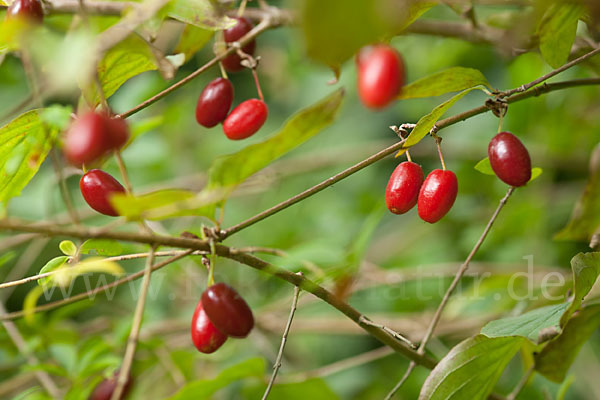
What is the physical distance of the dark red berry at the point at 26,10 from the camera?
67 cm

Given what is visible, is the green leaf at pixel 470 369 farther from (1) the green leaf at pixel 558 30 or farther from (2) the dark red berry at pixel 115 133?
(2) the dark red berry at pixel 115 133

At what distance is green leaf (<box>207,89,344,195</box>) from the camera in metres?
0.48

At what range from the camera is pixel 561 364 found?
0.88 meters

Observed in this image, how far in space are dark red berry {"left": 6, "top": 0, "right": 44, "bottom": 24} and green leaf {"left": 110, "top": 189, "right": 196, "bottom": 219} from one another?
0.98 ft

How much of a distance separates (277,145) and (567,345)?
1.95 ft

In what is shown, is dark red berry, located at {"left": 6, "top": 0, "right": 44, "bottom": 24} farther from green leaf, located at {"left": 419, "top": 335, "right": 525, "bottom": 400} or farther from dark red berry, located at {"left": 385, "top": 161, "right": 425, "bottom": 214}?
green leaf, located at {"left": 419, "top": 335, "right": 525, "bottom": 400}

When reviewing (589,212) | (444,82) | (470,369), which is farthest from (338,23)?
(589,212)

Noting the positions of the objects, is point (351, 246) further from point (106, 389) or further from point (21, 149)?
point (21, 149)

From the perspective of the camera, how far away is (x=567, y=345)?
87 centimetres

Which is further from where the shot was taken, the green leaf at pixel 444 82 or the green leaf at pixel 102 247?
the green leaf at pixel 102 247

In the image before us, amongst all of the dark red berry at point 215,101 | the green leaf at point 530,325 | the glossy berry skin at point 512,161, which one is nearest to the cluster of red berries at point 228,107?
the dark red berry at point 215,101

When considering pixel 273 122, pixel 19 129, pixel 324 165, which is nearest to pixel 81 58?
pixel 19 129

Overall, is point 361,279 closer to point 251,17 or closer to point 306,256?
point 306,256

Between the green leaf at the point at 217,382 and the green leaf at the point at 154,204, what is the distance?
464 mm
